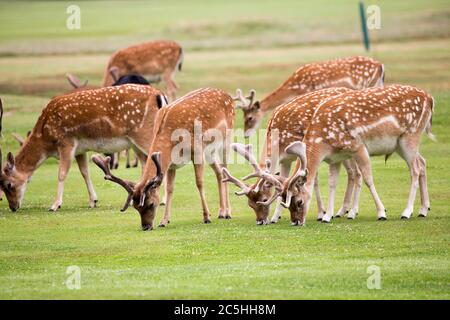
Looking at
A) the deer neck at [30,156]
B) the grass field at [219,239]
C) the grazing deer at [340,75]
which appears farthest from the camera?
the grazing deer at [340,75]

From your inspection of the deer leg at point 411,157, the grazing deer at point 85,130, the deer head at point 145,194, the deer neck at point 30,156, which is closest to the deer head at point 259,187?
the deer head at point 145,194

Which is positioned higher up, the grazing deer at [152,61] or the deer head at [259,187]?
the deer head at [259,187]

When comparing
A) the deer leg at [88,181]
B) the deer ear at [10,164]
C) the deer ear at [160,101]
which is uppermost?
the deer ear at [160,101]

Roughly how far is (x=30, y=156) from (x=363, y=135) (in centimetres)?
588

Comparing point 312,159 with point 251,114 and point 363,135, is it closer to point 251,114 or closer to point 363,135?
point 363,135

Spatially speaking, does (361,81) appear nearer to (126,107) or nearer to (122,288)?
(126,107)

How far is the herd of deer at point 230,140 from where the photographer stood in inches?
651

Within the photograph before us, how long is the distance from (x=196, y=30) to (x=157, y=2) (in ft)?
116

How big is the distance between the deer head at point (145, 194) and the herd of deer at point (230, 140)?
0.01 m

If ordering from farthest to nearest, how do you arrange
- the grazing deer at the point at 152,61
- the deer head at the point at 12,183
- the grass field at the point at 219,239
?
the grazing deer at the point at 152,61, the deer head at the point at 12,183, the grass field at the point at 219,239

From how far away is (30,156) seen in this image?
19.5 metres

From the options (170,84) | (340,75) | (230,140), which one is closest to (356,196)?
(230,140)

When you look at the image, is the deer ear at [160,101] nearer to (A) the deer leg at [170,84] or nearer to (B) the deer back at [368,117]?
(B) the deer back at [368,117]
